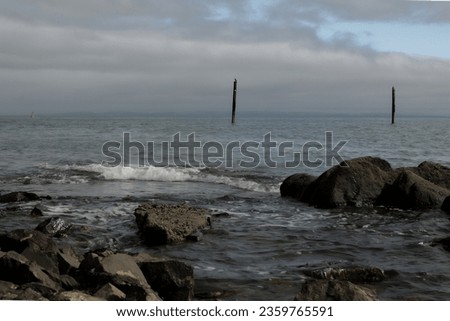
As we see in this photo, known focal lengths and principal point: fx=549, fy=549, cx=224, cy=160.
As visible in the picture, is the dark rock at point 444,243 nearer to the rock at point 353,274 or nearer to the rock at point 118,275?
the rock at point 353,274

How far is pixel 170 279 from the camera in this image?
6.07m

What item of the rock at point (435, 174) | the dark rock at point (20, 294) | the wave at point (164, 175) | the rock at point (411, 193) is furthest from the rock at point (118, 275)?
the wave at point (164, 175)

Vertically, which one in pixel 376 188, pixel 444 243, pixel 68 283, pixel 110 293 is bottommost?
pixel 444 243

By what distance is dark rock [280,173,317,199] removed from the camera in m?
14.3

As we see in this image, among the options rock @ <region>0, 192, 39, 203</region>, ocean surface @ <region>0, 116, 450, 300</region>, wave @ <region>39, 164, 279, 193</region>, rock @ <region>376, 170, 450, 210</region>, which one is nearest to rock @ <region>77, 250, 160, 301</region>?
ocean surface @ <region>0, 116, 450, 300</region>

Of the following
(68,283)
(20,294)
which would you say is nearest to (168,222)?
(68,283)

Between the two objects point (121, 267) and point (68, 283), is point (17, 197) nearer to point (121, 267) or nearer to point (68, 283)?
point (68, 283)

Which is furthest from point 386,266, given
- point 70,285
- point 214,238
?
point 70,285

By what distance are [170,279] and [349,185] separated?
25.0 ft

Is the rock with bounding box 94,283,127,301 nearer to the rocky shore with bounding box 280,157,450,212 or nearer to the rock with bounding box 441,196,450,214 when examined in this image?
the rocky shore with bounding box 280,157,450,212

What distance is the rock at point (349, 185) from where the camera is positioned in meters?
12.6

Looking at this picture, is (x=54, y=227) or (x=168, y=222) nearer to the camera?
(x=168, y=222)
